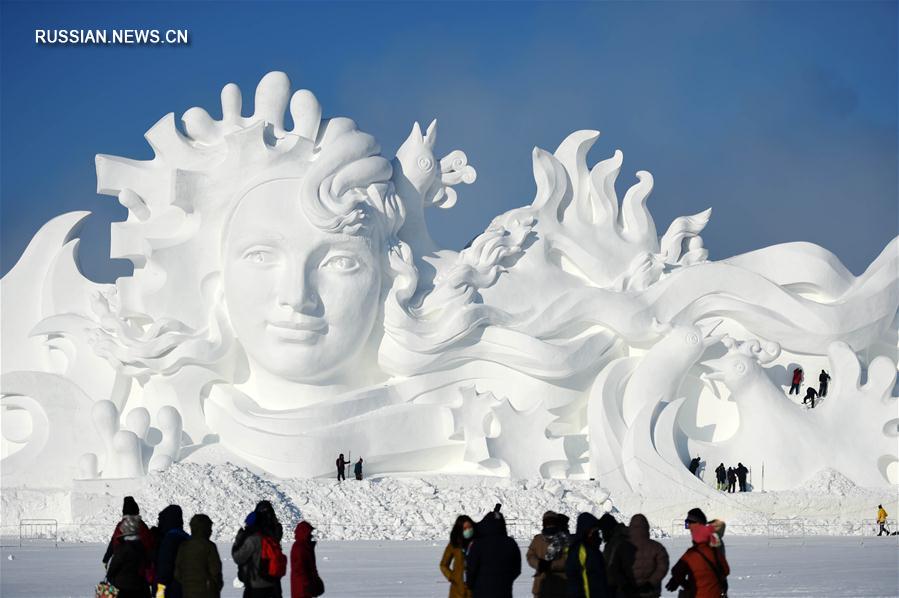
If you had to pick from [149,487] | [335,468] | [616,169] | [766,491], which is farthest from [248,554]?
[616,169]

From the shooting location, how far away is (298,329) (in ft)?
99.8

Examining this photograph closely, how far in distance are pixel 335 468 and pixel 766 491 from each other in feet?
29.5

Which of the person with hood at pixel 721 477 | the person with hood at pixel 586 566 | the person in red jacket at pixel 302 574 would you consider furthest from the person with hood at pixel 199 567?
the person with hood at pixel 721 477

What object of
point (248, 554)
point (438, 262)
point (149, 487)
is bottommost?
point (248, 554)

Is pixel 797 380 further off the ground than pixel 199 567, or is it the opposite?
pixel 797 380

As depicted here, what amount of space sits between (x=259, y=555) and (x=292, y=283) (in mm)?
19746

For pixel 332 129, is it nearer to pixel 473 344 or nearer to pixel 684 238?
pixel 473 344

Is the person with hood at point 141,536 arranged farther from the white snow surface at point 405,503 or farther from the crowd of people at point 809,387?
the crowd of people at point 809,387

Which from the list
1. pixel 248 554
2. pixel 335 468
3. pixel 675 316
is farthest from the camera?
pixel 675 316

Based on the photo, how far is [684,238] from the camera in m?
34.1

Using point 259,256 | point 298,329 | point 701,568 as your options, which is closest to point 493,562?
point 701,568

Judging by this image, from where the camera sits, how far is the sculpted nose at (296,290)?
29.9m

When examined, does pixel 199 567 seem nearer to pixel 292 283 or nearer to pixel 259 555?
pixel 259 555

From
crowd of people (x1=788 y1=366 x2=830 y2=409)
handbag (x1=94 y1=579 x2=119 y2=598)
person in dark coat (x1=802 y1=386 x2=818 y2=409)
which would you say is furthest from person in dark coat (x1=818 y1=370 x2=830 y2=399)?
handbag (x1=94 y1=579 x2=119 y2=598)
